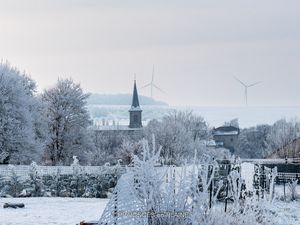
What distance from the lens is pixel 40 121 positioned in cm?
4166

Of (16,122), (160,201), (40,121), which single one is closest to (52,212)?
(160,201)

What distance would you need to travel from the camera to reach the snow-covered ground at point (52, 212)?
14.9 m

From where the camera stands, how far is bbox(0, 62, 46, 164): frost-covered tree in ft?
→ 120

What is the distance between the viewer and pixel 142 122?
106 meters

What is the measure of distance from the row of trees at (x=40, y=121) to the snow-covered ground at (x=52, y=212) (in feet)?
56.5

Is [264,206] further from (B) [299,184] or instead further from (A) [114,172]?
(B) [299,184]

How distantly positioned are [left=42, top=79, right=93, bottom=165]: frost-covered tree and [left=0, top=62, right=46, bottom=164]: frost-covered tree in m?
4.65

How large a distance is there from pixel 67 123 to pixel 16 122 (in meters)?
9.34

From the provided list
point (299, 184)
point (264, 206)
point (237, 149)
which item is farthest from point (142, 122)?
point (264, 206)

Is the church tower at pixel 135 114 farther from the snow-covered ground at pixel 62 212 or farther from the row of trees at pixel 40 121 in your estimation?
the snow-covered ground at pixel 62 212

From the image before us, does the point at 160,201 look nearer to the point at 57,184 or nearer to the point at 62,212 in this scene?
the point at 62,212

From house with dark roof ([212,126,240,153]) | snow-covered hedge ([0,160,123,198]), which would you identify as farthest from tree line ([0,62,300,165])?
house with dark roof ([212,126,240,153])

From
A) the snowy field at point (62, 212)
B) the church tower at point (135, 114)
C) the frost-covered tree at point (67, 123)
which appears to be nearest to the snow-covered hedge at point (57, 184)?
the snowy field at point (62, 212)

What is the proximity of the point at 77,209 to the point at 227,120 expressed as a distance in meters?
108
